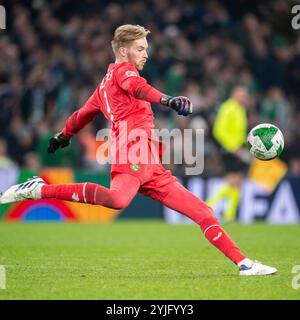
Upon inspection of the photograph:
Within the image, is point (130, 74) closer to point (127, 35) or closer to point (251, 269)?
point (127, 35)

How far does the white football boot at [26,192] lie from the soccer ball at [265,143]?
6.79 feet

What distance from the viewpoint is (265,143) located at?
8117 mm

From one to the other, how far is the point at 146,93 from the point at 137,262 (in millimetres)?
2394

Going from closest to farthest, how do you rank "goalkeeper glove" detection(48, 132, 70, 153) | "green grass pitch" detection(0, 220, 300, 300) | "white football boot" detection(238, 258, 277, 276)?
"green grass pitch" detection(0, 220, 300, 300), "white football boot" detection(238, 258, 277, 276), "goalkeeper glove" detection(48, 132, 70, 153)

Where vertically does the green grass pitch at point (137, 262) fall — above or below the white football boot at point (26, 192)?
below

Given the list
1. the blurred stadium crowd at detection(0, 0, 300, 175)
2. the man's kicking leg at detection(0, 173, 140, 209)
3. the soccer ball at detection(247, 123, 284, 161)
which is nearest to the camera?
the man's kicking leg at detection(0, 173, 140, 209)

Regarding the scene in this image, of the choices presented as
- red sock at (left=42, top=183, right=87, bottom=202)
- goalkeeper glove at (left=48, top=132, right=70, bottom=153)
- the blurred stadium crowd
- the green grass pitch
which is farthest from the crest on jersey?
the blurred stadium crowd

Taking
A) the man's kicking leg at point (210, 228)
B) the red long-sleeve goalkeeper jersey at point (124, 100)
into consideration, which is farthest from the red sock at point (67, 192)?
the man's kicking leg at point (210, 228)

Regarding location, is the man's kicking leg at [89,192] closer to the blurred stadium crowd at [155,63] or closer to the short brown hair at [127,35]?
the short brown hair at [127,35]

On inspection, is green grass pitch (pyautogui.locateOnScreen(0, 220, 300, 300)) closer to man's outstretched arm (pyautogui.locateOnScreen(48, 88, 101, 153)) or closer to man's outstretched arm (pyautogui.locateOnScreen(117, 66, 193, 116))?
man's outstretched arm (pyautogui.locateOnScreen(48, 88, 101, 153))

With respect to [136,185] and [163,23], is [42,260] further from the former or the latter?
[163,23]

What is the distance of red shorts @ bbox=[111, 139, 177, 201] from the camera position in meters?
7.54

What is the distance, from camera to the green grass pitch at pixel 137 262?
6652mm

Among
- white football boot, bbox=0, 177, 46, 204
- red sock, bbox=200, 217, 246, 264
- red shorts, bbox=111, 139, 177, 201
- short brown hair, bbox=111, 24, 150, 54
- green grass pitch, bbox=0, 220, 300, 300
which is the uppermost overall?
short brown hair, bbox=111, 24, 150, 54
